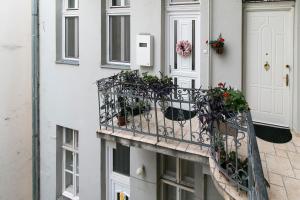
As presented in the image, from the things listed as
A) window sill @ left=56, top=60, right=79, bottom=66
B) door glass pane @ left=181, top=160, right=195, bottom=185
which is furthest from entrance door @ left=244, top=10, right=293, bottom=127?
window sill @ left=56, top=60, right=79, bottom=66

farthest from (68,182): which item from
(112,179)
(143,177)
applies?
(143,177)

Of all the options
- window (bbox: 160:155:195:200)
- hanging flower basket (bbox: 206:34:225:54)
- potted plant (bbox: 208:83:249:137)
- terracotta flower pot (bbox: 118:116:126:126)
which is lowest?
window (bbox: 160:155:195:200)

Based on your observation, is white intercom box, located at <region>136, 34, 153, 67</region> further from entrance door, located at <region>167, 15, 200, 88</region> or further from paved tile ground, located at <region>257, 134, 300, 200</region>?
paved tile ground, located at <region>257, 134, 300, 200</region>

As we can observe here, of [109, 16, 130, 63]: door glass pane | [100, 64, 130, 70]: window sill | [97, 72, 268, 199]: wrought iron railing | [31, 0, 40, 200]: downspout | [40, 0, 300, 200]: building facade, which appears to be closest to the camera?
[97, 72, 268, 199]: wrought iron railing

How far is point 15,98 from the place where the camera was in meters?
9.55

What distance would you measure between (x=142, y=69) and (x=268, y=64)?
281 cm

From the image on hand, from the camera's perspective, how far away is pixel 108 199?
325 inches

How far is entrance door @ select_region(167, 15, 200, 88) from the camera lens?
6.93 meters

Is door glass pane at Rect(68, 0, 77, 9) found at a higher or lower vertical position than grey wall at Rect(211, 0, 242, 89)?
higher

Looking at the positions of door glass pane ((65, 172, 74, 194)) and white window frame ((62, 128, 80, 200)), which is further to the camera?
door glass pane ((65, 172, 74, 194))

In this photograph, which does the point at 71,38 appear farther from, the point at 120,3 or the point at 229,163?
the point at 229,163

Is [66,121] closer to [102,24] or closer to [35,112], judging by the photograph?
[35,112]

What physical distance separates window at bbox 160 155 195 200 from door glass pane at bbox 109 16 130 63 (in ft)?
9.34

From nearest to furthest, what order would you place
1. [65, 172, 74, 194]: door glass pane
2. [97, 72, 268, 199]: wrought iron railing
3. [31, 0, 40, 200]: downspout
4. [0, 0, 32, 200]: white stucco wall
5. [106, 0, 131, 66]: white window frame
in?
1. [97, 72, 268, 199]: wrought iron railing
2. [106, 0, 131, 66]: white window frame
3. [0, 0, 32, 200]: white stucco wall
4. [31, 0, 40, 200]: downspout
5. [65, 172, 74, 194]: door glass pane
